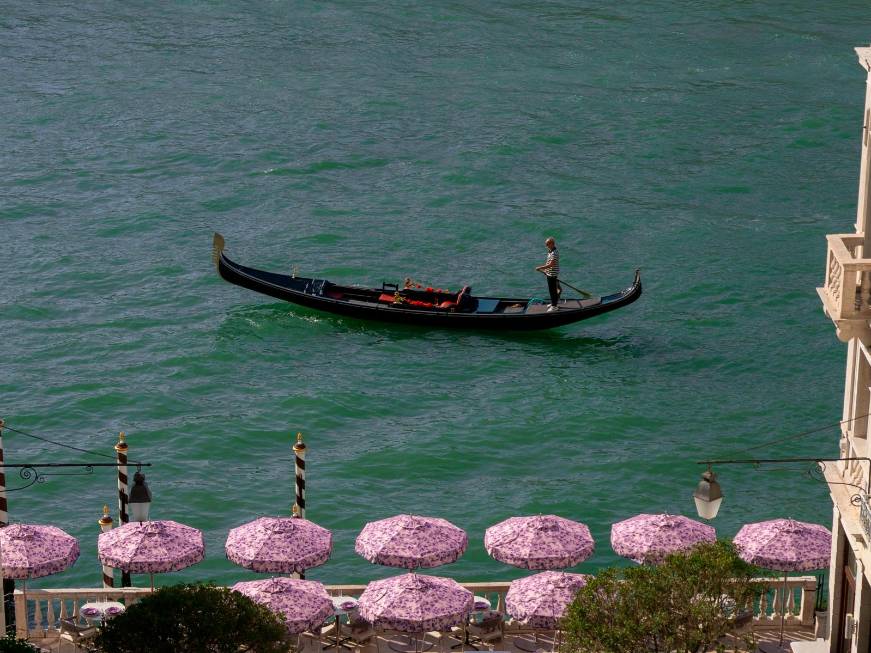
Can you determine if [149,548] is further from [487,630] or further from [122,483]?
[487,630]

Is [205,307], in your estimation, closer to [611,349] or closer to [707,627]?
[611,349]

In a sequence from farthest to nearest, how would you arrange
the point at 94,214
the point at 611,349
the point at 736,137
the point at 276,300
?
the point at 736,137, the point at 94,214, the point at 276,300, the point at 611,349

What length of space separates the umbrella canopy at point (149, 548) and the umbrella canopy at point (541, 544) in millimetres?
4335

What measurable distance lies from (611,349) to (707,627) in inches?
998

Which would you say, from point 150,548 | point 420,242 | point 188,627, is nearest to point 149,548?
point 150,548

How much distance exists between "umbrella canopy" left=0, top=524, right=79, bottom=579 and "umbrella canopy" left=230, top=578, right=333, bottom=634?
3228mm

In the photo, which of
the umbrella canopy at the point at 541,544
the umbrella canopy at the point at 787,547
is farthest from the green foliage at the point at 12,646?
the umbrella canopy at the point at 787,547

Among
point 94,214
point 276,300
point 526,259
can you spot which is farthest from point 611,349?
point 94,214

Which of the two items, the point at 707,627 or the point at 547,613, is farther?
the point at 547,613

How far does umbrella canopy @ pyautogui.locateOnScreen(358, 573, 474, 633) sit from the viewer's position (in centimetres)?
2155

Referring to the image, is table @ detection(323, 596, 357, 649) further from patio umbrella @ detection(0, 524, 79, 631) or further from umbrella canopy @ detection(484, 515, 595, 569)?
patio umbrella @ detection(0, 524, 79, 631)

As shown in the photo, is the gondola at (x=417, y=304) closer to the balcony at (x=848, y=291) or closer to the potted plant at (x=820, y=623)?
the potted plant at (x=820, y=623)

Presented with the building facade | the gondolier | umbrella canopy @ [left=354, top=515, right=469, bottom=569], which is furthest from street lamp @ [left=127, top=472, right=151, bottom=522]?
the gondolier

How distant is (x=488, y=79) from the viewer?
63.4 m
